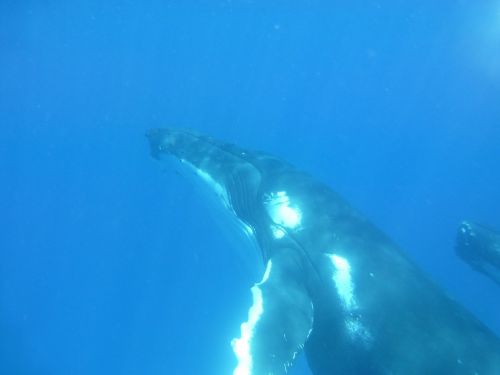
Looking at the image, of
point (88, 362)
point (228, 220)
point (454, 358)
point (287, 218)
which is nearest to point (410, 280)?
point (454, 358)

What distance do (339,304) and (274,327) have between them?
122 cm

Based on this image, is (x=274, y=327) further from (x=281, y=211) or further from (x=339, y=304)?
(x=281, y=211)

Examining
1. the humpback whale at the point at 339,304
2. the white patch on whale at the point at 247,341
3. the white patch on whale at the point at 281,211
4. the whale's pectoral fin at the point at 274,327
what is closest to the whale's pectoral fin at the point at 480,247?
the humpback whale at the point at 339,304

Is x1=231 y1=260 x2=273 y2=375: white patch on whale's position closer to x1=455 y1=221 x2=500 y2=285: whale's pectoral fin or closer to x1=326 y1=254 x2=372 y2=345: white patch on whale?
x1=326 y1=254 x2=372 y2=345: white patch on whale

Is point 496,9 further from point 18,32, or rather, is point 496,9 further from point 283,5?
point 18,32

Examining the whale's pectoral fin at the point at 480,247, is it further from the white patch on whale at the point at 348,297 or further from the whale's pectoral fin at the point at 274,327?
the whale's pectoral fin at the point at 274,327

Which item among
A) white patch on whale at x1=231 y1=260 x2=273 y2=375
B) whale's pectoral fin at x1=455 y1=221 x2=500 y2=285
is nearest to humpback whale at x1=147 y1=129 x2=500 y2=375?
white patch on whale at x1=231 y1=260 x2=273 y2=375

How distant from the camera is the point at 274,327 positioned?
5738 mm

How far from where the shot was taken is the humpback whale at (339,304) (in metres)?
5.62

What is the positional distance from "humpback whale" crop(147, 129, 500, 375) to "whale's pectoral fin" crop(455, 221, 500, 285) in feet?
11.5

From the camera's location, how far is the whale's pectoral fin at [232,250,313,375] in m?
5.49

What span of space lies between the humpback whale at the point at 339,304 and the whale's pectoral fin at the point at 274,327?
1 centimetres

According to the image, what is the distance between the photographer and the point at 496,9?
73.2 meters

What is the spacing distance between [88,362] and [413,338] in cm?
3029
